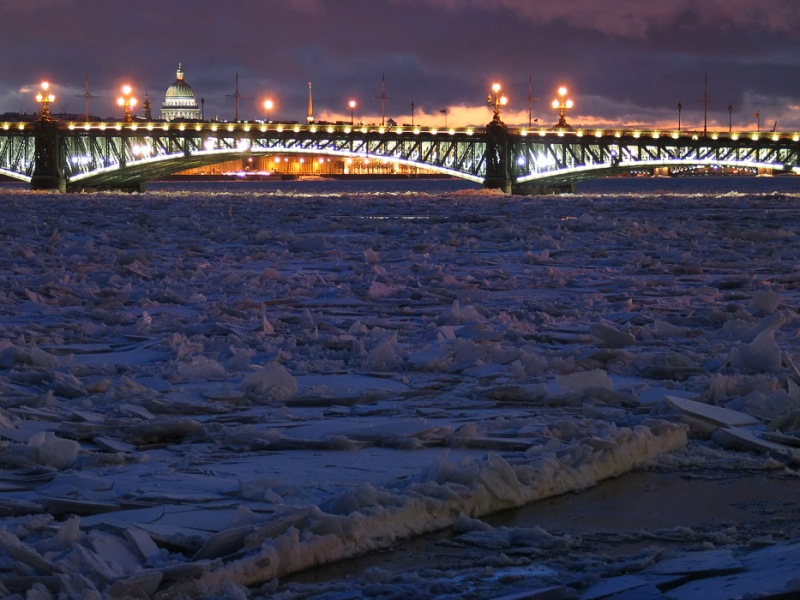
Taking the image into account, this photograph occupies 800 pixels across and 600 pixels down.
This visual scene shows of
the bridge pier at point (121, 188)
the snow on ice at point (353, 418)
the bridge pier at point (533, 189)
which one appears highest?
the bridge pier at point (121, 188)

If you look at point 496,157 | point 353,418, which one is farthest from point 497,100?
point 353,418

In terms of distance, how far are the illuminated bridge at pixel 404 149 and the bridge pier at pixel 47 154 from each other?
7 cm

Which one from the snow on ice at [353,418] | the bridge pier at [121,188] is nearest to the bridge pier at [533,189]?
the bridge pier at [121,188]

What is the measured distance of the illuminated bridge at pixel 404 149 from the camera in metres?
80.6

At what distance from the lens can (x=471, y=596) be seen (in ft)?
Answer: 12.3

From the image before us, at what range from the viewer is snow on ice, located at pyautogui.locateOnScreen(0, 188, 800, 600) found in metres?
3.96

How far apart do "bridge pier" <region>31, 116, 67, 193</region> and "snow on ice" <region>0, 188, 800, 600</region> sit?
78.1 metres

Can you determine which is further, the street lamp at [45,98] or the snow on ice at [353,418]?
the street lamp at [45,98]

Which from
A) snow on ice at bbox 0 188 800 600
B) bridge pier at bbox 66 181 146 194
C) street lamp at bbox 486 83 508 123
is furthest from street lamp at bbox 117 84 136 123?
snow on ice at bbox 0 188 800 600

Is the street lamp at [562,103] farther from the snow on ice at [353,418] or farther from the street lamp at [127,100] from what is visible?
the snow on ice at [353,418]

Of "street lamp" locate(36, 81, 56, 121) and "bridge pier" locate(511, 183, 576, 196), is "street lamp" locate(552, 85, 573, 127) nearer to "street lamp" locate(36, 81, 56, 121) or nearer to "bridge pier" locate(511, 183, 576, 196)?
"bridge pier" locate(511, 183, 576, 196)

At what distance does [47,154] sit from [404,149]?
78.9 feet

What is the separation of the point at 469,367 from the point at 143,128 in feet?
268

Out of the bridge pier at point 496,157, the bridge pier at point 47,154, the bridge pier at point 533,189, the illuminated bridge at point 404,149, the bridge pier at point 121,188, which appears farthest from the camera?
the bridge pier at point 121,188
